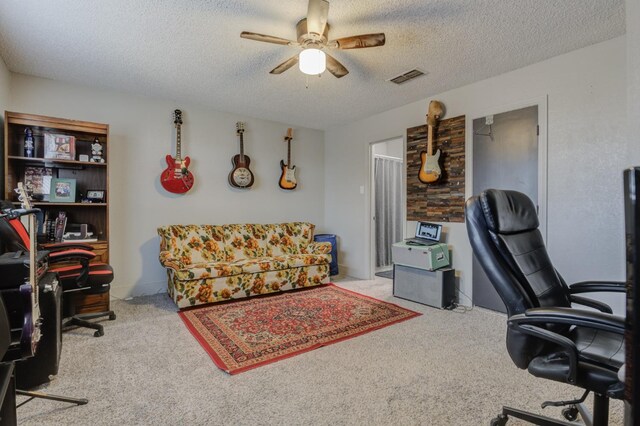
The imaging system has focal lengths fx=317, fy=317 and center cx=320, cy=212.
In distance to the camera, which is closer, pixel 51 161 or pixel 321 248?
pixel 51 161

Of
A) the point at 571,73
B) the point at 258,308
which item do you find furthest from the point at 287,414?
the point at 571,73

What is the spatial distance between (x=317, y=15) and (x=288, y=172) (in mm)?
3044

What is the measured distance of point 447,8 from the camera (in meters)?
2.12

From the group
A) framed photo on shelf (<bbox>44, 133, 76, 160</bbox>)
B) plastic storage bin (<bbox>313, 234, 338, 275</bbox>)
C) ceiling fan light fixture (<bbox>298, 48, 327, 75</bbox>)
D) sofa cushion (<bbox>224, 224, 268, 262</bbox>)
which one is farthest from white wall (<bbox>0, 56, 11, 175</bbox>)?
plastic storage bin (<bbox>313, 234, 338, 275</bbox>)

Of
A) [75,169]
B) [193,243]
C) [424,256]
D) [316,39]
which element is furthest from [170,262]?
[424,256]

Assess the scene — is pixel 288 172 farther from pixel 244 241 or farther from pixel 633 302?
pixel 633 302

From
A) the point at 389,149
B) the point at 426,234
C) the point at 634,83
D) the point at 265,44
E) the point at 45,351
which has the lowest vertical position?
the point at 45,351

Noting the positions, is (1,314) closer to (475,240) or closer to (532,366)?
(475,240)

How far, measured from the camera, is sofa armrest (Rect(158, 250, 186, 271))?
3.29m

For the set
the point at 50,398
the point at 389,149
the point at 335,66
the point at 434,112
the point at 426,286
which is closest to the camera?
the point at 50,398

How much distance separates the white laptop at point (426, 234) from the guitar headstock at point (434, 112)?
117cm

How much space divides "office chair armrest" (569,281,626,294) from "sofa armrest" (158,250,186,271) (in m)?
3.24

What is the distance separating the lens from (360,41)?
214 centimetres

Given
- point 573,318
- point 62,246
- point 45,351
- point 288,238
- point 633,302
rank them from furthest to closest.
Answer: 1. point 288,238
2. point 62,246
3. point 45,351
4. point 573,318
5. point 633,302
